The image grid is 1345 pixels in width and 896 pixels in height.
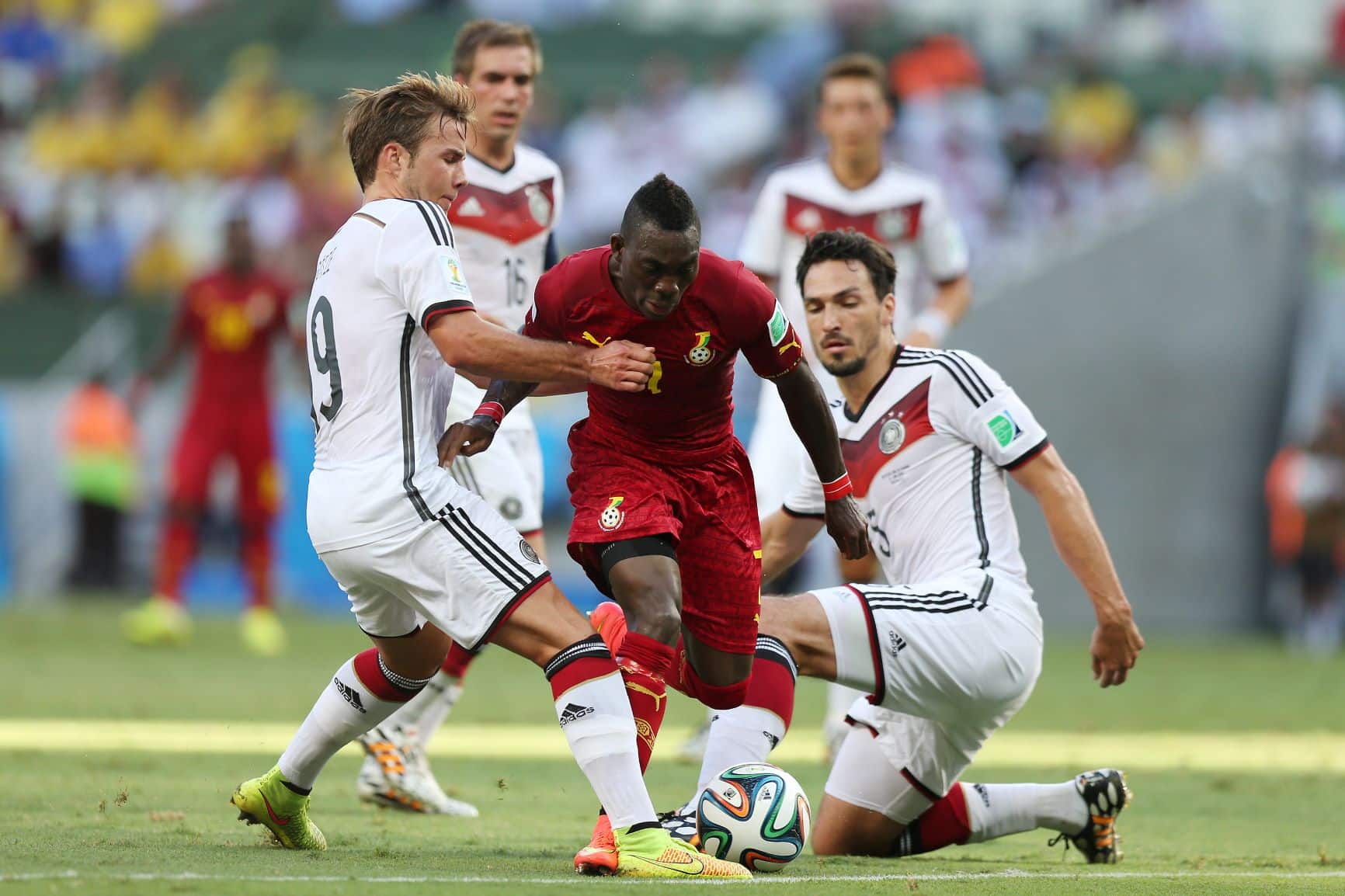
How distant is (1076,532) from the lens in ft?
19.0

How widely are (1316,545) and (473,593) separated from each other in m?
12.4

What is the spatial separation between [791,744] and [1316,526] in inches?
328

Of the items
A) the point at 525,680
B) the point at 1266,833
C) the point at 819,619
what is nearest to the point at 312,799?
the point at 819,619

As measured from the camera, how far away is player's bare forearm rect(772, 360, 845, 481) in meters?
5.60

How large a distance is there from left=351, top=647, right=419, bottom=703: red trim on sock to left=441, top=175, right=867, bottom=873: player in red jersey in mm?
677

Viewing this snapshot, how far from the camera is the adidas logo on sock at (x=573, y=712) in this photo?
5.02 metres

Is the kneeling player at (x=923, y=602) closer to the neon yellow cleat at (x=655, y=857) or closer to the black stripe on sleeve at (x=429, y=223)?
the neon yellow cleat at (x=655, y=857)

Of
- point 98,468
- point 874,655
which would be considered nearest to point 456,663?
point 874,655

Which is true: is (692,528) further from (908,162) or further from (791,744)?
(908,162)

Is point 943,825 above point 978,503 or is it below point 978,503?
below

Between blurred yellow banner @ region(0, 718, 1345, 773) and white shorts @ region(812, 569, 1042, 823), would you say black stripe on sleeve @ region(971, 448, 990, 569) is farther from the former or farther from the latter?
blurred yellow banner @ region(0, 718, 1345, 773)

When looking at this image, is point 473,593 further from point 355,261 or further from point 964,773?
point 964,773

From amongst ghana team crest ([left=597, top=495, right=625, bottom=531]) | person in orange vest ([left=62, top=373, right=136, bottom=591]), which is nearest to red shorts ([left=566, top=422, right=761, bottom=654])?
ghana team crest ([left=597, top=495, right=625, bottom=531])

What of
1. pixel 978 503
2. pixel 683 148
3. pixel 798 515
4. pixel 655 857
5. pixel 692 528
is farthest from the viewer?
pixel 683 148
